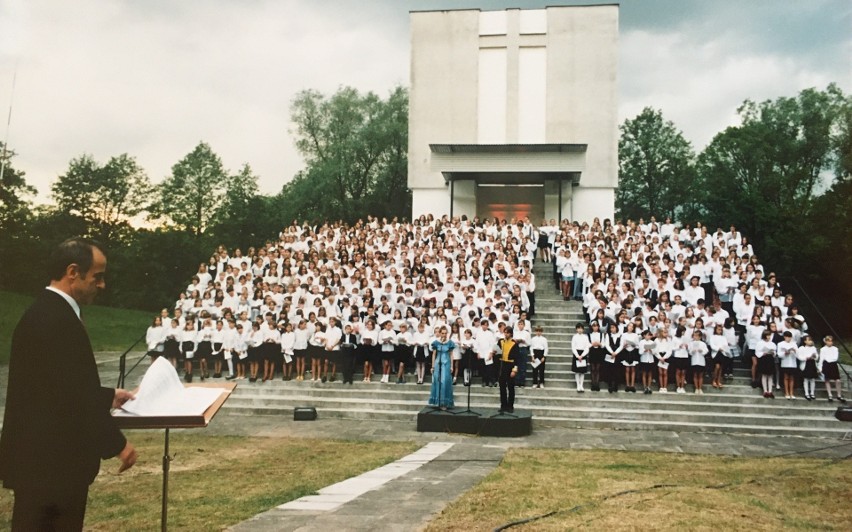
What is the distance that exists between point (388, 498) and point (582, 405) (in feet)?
27.1

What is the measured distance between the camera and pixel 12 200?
3919 cm

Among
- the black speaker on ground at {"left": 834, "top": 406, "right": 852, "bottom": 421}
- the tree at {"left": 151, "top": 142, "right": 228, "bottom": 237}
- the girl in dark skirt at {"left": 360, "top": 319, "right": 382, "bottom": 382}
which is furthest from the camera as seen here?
A: the tree at {"left": 151, "top": 142, "right": 228, "bottom": 237}

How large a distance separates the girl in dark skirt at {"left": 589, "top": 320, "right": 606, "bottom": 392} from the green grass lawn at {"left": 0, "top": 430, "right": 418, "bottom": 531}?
5351 millimetres

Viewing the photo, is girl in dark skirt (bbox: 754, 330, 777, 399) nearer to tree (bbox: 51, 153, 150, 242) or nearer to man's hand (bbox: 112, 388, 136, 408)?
man's hand (bbox: 112, 388, 136, 408)

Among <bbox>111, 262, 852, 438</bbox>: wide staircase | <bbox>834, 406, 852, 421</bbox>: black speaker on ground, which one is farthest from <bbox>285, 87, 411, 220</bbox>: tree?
<bbox>834, 406, 852, 421</bbox>: black speaker on ground

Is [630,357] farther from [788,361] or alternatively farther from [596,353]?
[788,361]

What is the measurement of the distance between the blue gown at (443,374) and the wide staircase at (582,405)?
34.2 inches

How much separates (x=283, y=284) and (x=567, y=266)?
26.3ft

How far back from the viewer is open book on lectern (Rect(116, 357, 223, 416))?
10.7 ft

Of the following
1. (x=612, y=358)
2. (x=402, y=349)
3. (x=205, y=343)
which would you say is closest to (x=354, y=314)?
(x=402, y=349)

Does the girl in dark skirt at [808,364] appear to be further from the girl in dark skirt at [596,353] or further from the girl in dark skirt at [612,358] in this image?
the girl in dark skirt at [596,353]

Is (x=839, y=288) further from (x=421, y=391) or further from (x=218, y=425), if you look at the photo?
(x=218, y=425)

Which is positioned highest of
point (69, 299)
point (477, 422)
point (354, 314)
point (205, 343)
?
point (354, 314)

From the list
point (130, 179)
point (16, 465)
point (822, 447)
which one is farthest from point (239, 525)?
point (130, 179)
